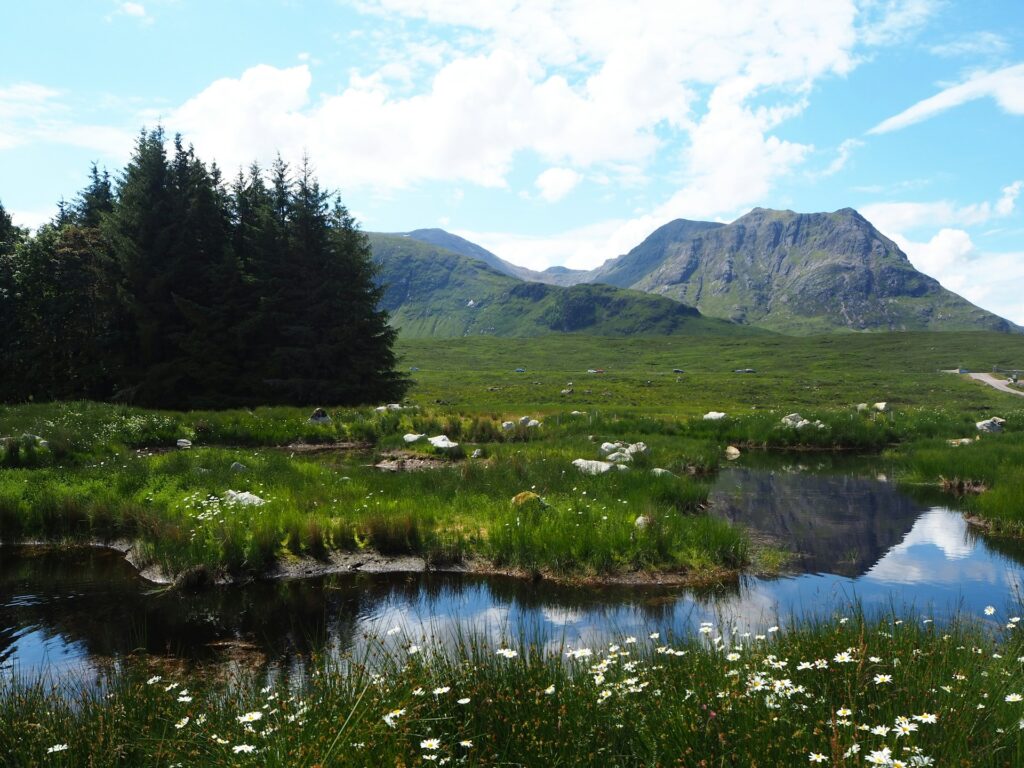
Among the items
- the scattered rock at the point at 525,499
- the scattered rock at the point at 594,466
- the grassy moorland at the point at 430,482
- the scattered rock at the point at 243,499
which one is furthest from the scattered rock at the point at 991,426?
the scattered rock at the point at 243,499

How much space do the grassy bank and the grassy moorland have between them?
22.0 feet

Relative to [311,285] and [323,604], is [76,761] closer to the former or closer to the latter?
[323,604]

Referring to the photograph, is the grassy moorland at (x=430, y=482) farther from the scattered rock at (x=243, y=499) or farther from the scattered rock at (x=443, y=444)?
the scattered rock at (x=443, y=444)

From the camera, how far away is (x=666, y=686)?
5.50 m

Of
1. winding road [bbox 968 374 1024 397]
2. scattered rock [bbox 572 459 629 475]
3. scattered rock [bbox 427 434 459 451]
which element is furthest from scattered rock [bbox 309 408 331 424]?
winding road [bbox 968 374 1024 397]

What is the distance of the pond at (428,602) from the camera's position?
9.31m

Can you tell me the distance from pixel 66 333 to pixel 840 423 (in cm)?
4592

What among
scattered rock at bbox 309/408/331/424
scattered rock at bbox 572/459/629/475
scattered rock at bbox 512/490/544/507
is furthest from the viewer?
scattered rock at bbox 309/408/331/424

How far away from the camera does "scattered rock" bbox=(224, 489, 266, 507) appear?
15227mm

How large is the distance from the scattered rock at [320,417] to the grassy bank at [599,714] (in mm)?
25109

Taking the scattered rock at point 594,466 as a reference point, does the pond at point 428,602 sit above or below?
below

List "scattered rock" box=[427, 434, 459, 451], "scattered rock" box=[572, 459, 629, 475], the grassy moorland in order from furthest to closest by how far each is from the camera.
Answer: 1. "scattered rock" box=[427, 434, 459, 451]
2. "scattered rock" box=[572, 459, 629, 475]
3. the grassy moorland

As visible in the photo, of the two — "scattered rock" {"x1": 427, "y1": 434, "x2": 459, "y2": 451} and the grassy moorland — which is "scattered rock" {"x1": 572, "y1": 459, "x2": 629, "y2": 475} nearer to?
the grassy moorland

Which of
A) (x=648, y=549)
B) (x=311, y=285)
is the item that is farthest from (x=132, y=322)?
(x=648, y=549)
